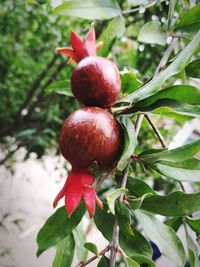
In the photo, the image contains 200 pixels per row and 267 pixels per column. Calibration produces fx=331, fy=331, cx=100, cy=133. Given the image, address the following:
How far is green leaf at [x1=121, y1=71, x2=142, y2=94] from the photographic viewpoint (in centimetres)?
55

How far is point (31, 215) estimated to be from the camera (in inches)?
106

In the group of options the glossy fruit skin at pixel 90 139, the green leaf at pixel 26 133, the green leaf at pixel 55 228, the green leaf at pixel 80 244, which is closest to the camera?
the glossy fruit skin at pixel 90 139

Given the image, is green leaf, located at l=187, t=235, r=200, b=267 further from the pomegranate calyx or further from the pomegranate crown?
the pomegranate crown

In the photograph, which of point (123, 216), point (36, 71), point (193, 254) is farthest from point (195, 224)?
point (36, 71)

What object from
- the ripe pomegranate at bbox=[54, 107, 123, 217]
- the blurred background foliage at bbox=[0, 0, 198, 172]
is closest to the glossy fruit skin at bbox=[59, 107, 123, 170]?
the ripe pomegranate at bbox=[54, 107, 123, 217]

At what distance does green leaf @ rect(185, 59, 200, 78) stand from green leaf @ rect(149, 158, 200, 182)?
173 mm

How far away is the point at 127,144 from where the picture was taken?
42cm

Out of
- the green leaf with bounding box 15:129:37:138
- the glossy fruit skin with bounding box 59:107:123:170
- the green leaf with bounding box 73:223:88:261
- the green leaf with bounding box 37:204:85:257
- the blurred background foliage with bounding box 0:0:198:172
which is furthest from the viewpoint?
the green leaf with bounding box 15:129:37:138

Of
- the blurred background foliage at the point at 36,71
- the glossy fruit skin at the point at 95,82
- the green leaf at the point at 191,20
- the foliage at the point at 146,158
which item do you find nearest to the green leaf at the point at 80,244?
the foliage at the point at 146,158

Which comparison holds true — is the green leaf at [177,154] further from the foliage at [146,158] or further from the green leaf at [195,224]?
the green leaf at [195,224]

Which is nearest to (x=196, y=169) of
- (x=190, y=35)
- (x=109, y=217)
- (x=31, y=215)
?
(x=109, y=217)

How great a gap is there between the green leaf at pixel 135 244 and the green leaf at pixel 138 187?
0.06 m

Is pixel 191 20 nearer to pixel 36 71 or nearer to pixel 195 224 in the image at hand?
pixel 195 224

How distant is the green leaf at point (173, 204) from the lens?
461 mm
